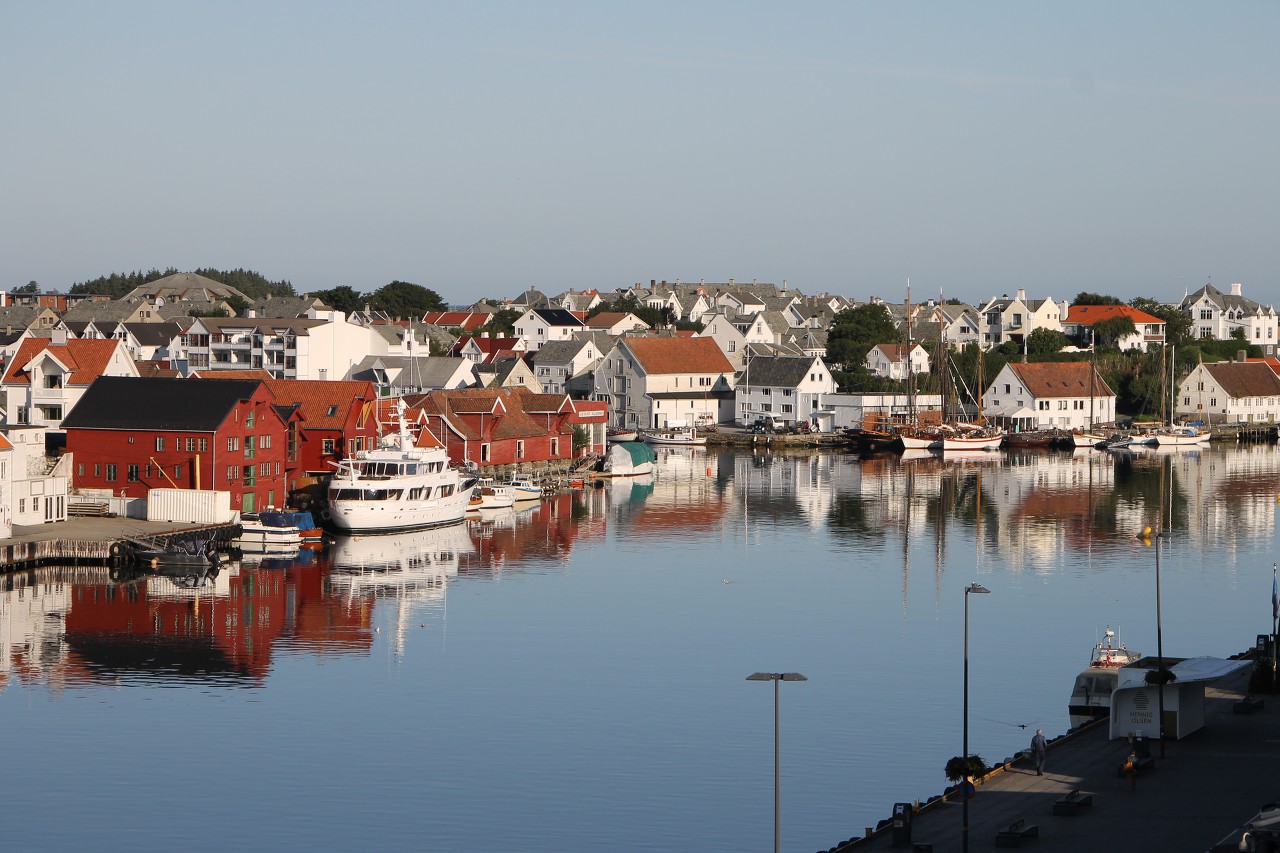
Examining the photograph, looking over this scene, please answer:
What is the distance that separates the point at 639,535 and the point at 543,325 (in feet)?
265

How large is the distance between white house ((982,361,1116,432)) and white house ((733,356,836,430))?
424 inches

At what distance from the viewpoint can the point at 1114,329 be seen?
13400 cm

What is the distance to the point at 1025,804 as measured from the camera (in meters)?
25.3

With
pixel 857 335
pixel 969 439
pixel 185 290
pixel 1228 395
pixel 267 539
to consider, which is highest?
pixel 185 290

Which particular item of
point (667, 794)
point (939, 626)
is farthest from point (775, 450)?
point (667, 794)

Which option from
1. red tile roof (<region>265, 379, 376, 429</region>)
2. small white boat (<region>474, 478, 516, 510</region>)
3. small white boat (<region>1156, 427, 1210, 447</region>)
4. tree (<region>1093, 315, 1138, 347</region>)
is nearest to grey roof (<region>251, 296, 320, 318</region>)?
tree (<region>1093, 315, 1138, 347</region>)

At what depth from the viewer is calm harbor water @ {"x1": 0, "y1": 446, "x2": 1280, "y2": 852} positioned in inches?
1081

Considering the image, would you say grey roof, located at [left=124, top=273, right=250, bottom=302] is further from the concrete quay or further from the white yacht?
the concrete quay

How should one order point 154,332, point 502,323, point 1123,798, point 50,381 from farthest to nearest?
point 502,323
point 154,332
point 50,381
point 1123,798

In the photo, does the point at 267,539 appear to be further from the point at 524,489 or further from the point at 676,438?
the point at 676,438

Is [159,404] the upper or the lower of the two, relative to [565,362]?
lower

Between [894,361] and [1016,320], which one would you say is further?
[1016,320]

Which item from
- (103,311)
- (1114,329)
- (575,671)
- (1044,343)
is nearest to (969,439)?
(1044,343)

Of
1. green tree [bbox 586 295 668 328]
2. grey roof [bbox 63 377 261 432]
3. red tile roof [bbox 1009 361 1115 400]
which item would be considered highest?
green tree [bbox 586 295 668 328]
